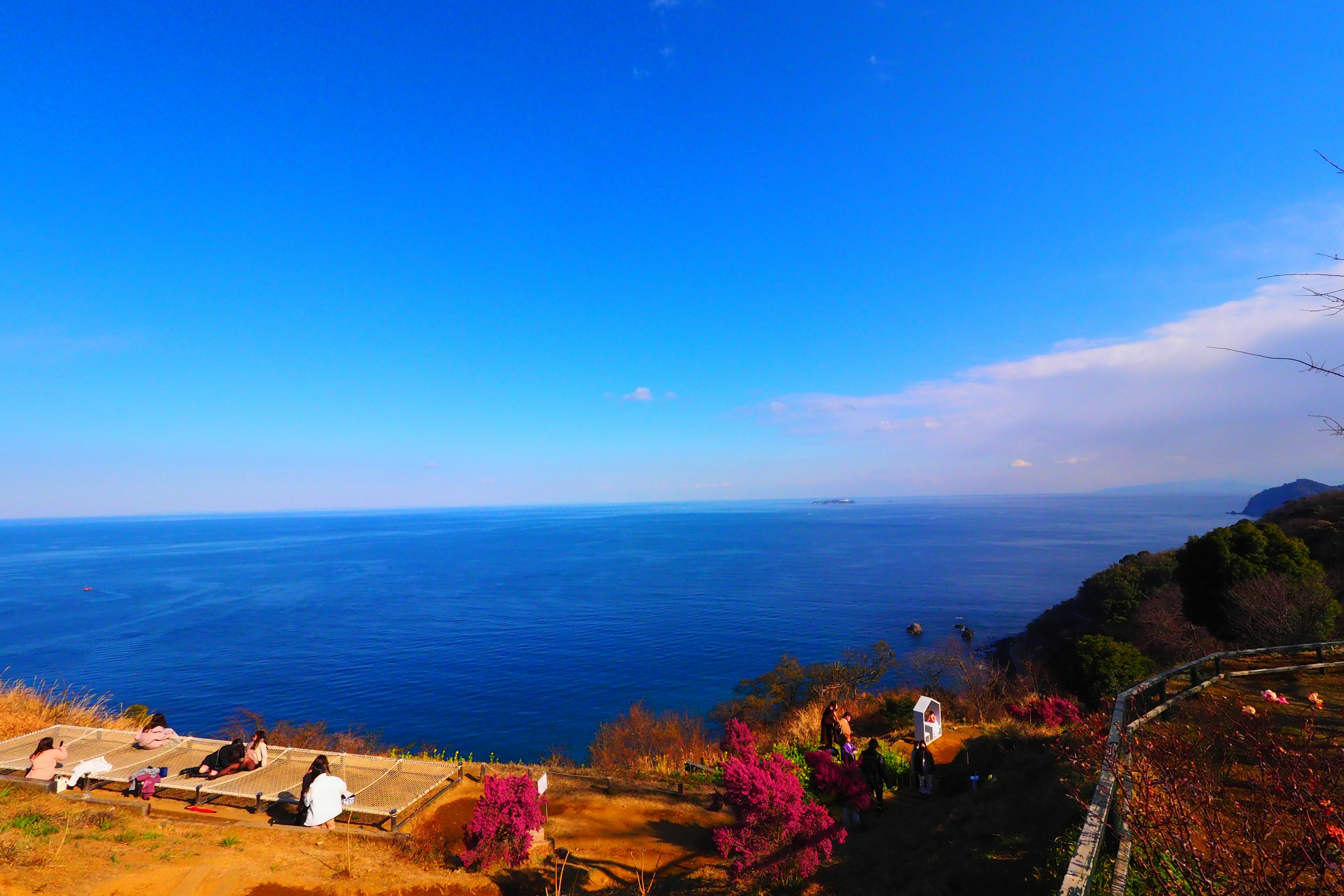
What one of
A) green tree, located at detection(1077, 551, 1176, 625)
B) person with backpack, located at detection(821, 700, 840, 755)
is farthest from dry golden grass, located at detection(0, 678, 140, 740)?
green tree, located at detection(1077, 551, 1176, 625)

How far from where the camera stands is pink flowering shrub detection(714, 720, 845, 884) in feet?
28.2

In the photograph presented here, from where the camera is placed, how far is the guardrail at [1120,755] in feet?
15.3

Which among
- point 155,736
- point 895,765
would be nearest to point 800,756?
point 895,765

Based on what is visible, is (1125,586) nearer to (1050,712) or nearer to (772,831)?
(1050,712)

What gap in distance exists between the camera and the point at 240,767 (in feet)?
43.0

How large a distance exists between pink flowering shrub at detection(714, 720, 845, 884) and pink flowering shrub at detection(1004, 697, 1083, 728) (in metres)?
10.6

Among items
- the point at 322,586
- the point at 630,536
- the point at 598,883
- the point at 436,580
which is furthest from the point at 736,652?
the point at 630,536

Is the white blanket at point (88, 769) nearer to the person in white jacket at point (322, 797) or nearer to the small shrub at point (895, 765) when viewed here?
the person in white jacket at point (322, 797)

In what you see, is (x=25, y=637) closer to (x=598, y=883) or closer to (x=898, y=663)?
(x=598, y=883)

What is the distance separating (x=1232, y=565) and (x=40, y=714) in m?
44.7

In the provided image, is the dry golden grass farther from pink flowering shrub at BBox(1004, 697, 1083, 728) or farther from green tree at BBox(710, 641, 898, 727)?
pink flowering shrub at BBox(1004, 697, 1083, 728)

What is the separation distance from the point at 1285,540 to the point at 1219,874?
28849 millimetres

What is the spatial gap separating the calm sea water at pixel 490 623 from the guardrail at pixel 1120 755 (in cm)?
2894

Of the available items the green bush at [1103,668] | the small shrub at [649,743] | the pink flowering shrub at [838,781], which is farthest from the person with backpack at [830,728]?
the green bush at [1103,668]
